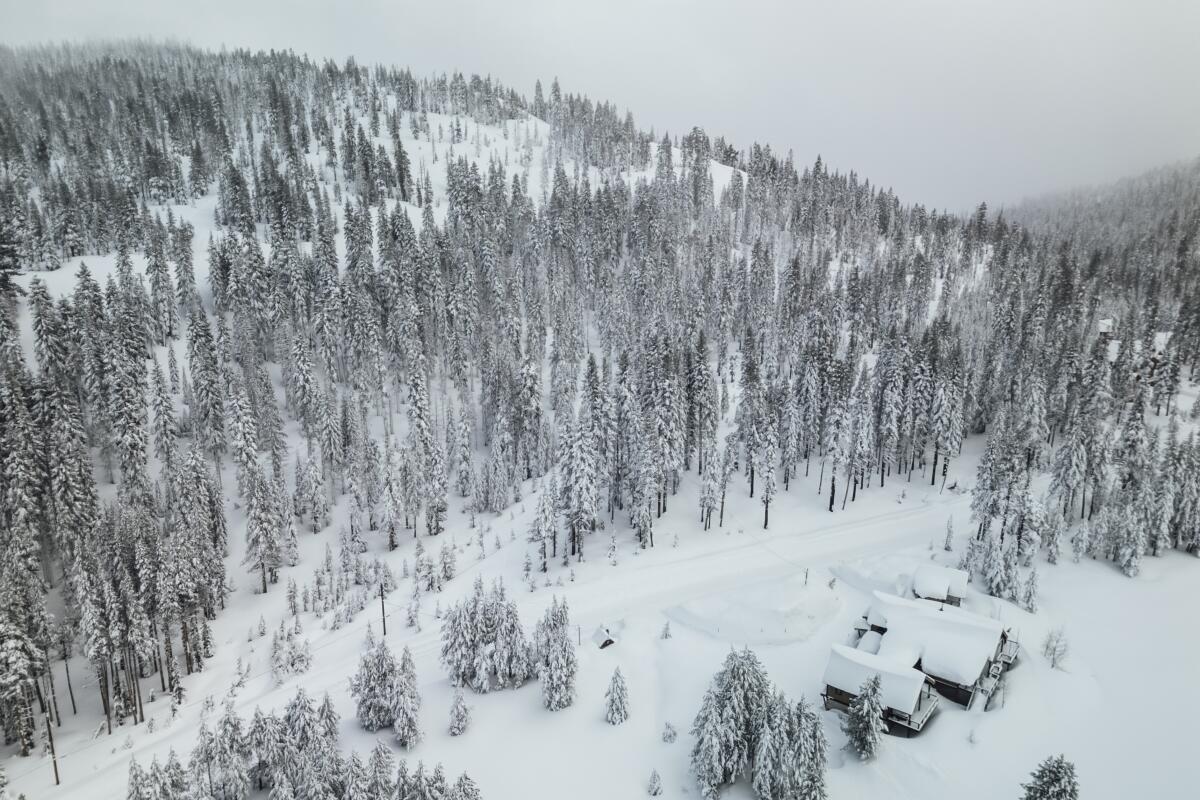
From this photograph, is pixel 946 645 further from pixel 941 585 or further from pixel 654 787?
pixel 654 787

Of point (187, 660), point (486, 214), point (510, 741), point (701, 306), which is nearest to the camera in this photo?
point (510, 741)

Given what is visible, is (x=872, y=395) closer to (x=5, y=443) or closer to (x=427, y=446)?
(x=427, y=446)

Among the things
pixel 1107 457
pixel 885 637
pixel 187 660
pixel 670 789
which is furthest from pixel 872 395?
pixel 187 660

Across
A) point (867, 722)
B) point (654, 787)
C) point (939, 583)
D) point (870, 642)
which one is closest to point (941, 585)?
point (939, 583)

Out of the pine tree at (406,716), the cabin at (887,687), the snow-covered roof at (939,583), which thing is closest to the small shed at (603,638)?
the pine tree at (406,716)

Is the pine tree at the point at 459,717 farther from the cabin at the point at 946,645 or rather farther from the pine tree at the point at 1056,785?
the pine tree at the point at 1056,785

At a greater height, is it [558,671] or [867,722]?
[867,722]

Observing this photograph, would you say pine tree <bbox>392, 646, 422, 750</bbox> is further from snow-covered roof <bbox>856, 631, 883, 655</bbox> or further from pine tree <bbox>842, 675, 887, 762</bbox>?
snow-covered roof <bbox>856, 631, 883, 655</bbox>
